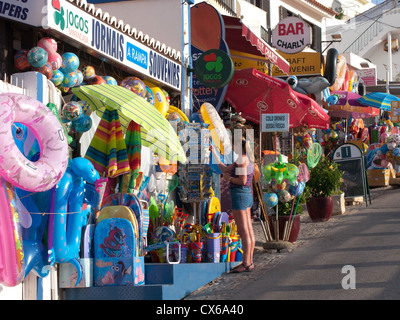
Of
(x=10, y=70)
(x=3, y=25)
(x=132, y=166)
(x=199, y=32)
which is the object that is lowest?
(x=132, y=166)

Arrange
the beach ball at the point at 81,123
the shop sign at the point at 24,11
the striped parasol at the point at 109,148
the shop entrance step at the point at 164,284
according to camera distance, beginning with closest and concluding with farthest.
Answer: the shop sign at the point at 24,11
the shop entrance step at the point at 164,284
the beach ball at the point at 81,123
the striped parasol at the point at 109,148

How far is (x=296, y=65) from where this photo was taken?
72.6ft

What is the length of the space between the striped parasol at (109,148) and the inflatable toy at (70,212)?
935 mm

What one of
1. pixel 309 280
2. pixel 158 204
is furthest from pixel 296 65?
pixel 309 280

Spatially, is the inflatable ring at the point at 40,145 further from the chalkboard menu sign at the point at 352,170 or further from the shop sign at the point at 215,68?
the chalkboard menu sign at the point at 352,170

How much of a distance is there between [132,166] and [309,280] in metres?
2.69

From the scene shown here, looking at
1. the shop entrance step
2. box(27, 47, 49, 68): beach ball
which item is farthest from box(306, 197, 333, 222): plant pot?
box(27, 47, 49, 68): beach ball

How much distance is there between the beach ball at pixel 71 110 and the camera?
7551mm

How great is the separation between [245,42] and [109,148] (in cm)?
750

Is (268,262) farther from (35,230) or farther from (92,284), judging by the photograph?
(35,230)

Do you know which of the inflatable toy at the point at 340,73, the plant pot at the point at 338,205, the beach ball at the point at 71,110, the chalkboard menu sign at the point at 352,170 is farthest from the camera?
the inflatable toy at the point at 340,73

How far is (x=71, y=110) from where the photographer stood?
297 inches

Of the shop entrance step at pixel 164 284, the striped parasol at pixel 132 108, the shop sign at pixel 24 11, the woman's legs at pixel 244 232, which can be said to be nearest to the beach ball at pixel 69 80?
the striped parasol at pixel 132 108

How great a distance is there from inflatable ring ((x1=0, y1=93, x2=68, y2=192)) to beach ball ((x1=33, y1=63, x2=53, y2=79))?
1.26m
